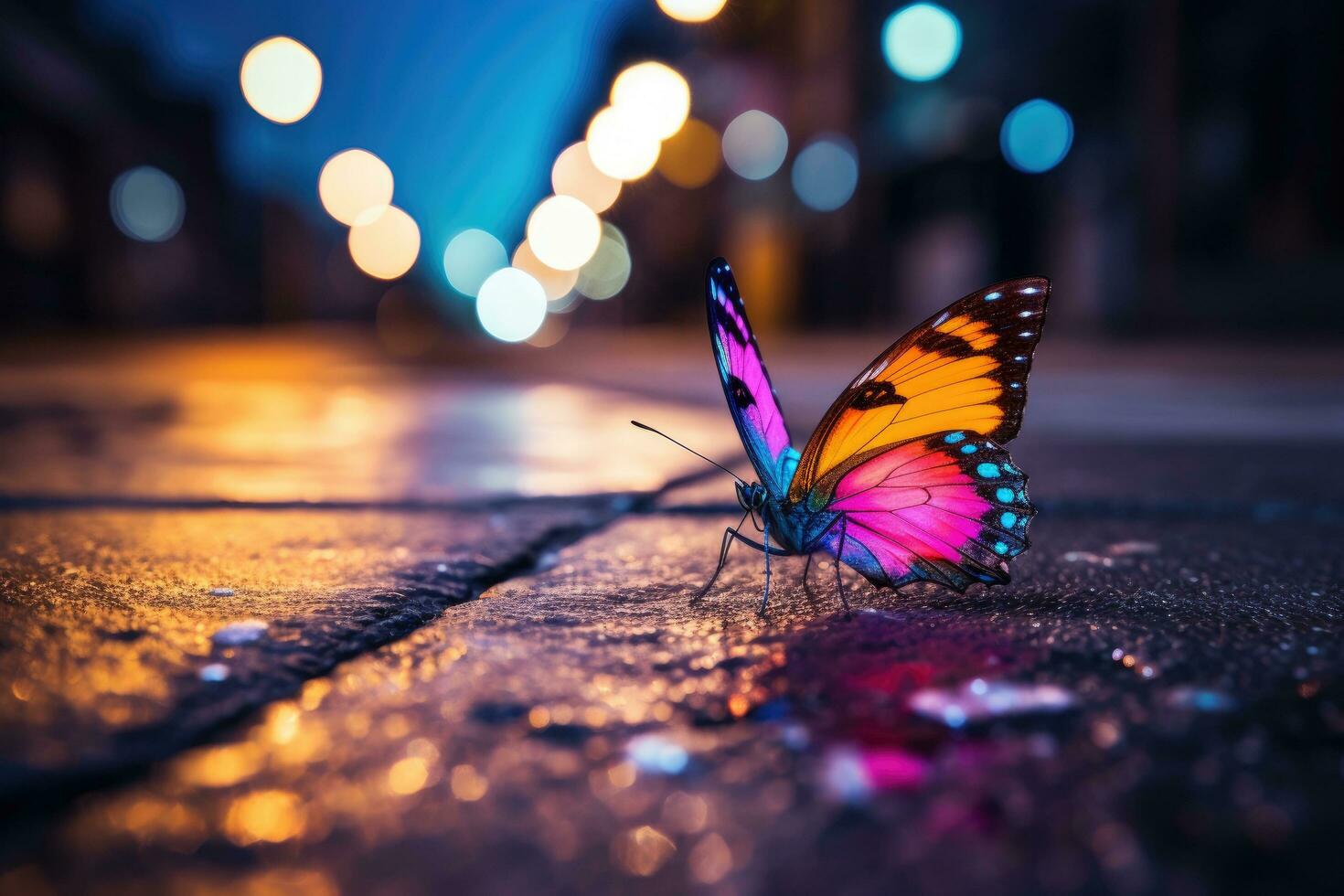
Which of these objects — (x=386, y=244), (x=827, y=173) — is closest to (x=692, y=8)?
(x=827, y=173)

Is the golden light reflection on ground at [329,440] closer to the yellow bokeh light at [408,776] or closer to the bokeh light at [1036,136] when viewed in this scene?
the yellow bokeh light at [408,776]

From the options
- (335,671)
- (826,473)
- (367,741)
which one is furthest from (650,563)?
(367,741)

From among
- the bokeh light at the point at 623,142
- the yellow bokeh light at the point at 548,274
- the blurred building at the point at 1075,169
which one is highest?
the yellow bokeh light at the point at 548,274

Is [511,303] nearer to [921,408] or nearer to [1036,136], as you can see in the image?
[1036,136]

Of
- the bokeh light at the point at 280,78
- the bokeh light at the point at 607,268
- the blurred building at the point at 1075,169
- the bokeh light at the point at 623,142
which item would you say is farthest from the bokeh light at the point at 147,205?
the bokeh light at the point at 607,268

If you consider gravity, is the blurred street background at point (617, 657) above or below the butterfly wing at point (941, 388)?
below

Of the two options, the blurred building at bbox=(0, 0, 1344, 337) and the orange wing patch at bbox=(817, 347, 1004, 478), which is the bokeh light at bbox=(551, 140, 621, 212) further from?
the orange wing patch at bbox=(817, 347, 1004, 478)

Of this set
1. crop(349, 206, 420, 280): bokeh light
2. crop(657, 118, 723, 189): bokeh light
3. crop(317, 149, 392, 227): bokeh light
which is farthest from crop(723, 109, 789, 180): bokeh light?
crop(349, 206, 420, 280): bokeh light
